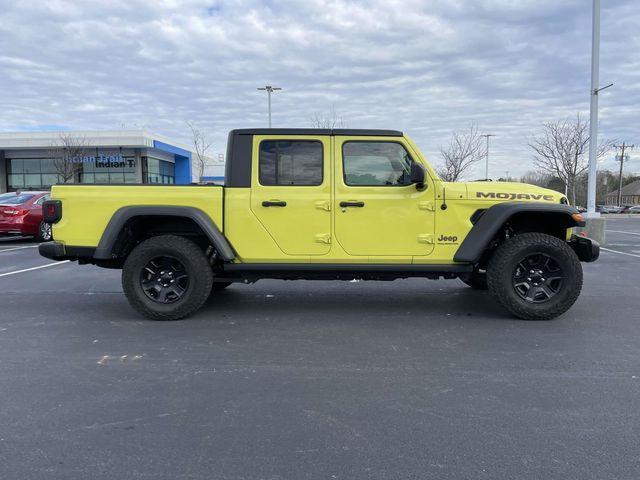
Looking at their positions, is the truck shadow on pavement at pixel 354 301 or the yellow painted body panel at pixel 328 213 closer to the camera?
the yellow painted body panel at pixel 328 213

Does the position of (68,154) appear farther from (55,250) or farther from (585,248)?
(585,248)

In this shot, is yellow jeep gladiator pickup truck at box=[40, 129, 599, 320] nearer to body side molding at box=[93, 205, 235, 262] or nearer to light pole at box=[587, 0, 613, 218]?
body side molding at box=[93, 205, 235, 262]

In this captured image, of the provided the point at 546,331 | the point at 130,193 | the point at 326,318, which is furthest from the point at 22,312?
the point at 546,331

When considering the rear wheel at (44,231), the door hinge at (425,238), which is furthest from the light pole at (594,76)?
the rear wheel at (44,231)

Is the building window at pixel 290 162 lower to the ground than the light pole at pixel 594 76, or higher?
lower

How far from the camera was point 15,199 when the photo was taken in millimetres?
14008

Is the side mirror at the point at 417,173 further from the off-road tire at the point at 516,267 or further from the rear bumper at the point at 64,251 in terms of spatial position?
the rear bumper at the point at 64,251

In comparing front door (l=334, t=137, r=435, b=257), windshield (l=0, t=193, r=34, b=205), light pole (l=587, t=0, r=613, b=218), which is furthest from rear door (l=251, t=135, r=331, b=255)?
windshield (l=0, t=193, r=34, b=205)

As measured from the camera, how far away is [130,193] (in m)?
5.47

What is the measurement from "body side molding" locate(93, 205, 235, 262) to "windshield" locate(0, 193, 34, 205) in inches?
404

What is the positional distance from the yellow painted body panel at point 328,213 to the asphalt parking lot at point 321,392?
796 mm

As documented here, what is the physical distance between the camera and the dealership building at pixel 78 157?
3722cm

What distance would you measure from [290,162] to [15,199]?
11.6 metres

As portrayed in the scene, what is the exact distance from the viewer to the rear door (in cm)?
547
